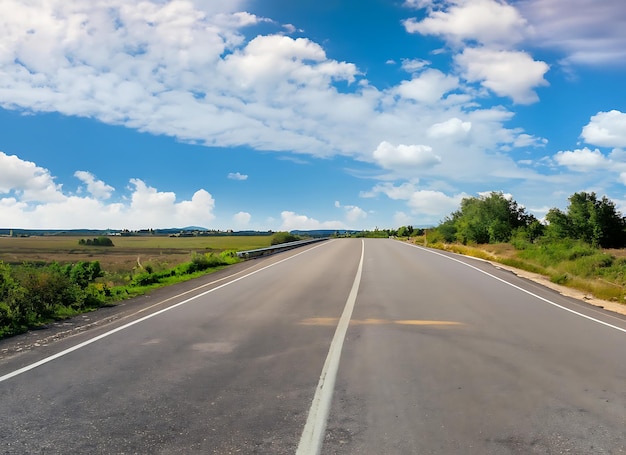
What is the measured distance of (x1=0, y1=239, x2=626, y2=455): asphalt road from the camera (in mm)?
4512

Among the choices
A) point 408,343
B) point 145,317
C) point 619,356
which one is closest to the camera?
point 619,356

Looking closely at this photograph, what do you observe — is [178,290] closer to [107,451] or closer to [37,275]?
[37,275]

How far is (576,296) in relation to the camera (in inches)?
651

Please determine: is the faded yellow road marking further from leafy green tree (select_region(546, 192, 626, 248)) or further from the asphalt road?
leafy green tree (select_region(546, 192, 626, 248))

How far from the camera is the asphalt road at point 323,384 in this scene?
4.51m

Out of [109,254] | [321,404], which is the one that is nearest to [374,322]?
[321,404]

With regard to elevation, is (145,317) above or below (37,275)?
below

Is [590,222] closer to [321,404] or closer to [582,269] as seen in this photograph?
[582,269]

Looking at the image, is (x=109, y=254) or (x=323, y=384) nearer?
(x=323, y=384)

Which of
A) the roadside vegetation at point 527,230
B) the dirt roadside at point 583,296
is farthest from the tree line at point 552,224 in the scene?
the dirt roadside at point 583,296

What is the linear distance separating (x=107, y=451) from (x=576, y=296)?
1613 cm

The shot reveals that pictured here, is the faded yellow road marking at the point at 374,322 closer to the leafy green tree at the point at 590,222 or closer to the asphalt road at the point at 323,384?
the asphalt road at the point at 323,384

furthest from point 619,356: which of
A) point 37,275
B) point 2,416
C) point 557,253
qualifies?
point 557,253

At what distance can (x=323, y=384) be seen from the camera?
6102 mm
